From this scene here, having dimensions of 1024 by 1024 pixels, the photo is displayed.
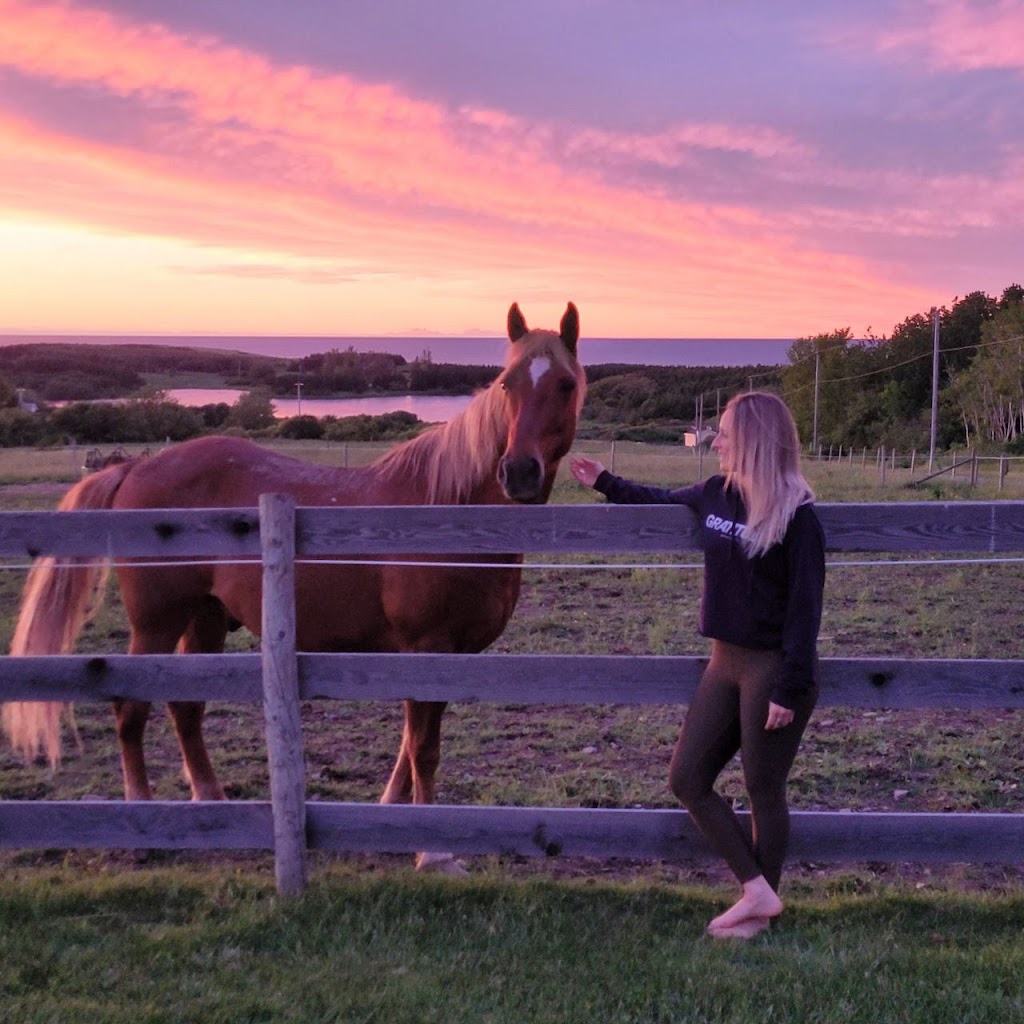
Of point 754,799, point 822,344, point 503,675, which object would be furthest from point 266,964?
point 822,344

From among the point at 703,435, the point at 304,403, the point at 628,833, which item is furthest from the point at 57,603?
the point at 304,403

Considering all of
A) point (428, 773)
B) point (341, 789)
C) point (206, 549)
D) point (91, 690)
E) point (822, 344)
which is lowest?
point (341, 789)

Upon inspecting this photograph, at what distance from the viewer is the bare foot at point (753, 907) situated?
362cm

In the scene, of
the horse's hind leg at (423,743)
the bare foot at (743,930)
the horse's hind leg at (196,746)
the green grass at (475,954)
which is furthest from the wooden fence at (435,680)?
the horse's hind leg at (196,746)

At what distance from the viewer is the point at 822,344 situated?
103m

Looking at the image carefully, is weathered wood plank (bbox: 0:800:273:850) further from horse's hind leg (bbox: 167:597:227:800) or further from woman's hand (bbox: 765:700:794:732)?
woman's hand (bbox: 765:700:794:732)

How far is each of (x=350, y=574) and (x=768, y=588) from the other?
2182mm

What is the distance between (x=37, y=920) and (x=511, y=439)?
2.66 meters

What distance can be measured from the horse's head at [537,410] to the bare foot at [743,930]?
1.84 metres

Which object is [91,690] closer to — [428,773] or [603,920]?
[428,773]

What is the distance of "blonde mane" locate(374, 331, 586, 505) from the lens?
4602 mm

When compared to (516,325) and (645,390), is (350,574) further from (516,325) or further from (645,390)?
(645,390)

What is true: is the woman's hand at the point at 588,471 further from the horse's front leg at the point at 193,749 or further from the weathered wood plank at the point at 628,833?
the horse's front leg at the point at 193,749

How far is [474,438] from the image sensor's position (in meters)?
4.74
